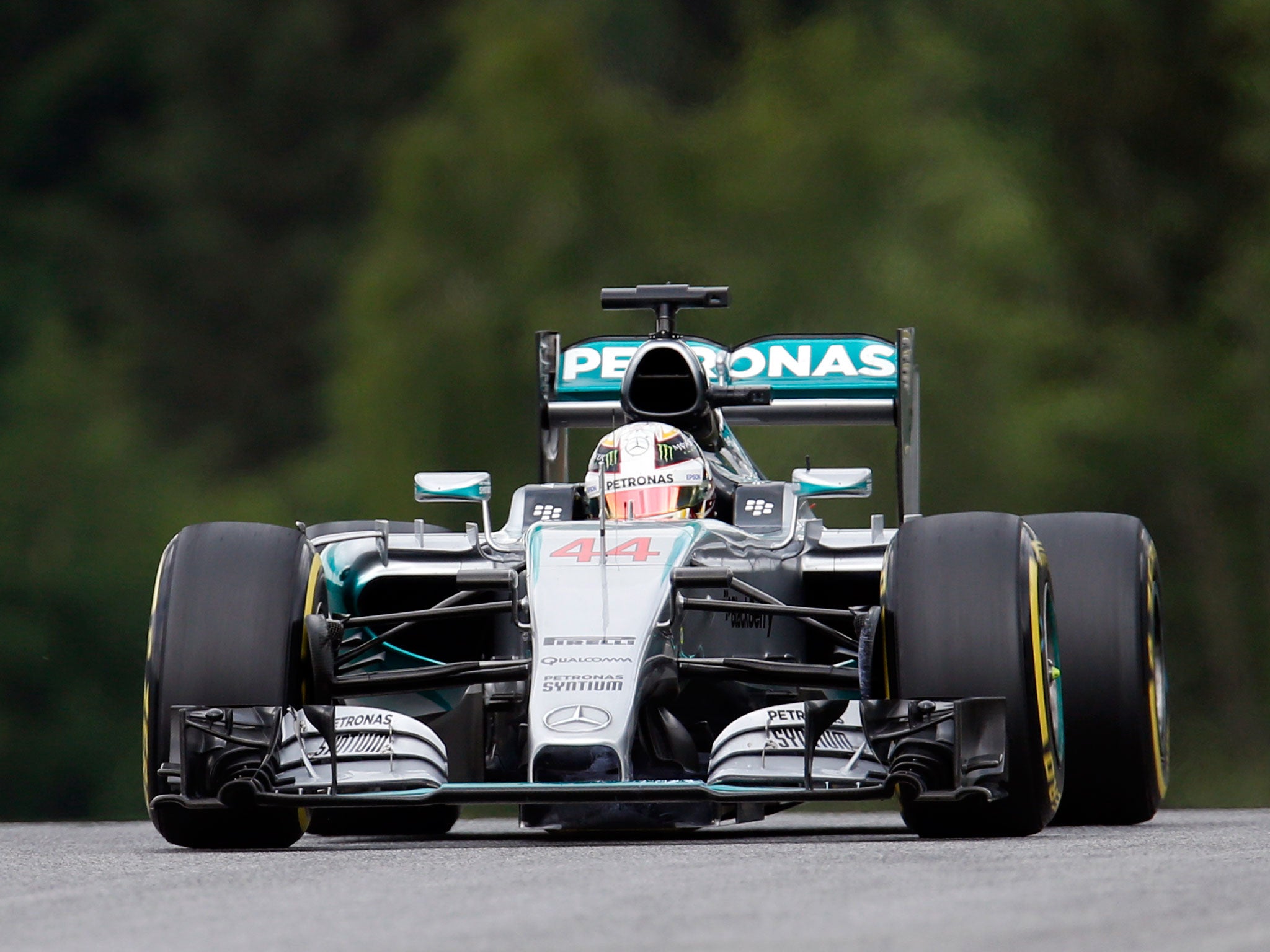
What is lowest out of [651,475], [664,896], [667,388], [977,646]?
[664,896]

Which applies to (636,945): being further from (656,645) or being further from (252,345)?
(252,345)

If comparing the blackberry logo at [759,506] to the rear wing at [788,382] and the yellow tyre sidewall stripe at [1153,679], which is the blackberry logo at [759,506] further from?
the yellow tyre sidewall stripe at [1153,679]

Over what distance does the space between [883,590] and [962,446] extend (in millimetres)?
21295

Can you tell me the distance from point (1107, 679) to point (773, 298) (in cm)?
2237

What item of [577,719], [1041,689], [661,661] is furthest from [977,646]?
[577,719]

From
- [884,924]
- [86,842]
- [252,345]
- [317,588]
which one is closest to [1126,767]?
[317,588]

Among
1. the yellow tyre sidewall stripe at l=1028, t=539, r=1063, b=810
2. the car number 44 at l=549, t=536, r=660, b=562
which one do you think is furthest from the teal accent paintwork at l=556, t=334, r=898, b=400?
the yellow tyre sidewall stripe at l=1028, t=539, r=1063, b=810

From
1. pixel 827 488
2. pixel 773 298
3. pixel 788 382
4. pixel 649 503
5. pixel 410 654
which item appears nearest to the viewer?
pixel 649 503

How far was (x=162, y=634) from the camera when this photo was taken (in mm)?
9438

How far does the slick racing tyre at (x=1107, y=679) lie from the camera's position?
10.7 m

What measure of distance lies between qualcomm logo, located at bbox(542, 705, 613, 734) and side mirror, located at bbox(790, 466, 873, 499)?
2386mm

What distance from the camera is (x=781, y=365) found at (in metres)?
13.1

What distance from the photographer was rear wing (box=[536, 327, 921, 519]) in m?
12.8

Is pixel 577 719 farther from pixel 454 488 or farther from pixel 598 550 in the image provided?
pixel 454 488
